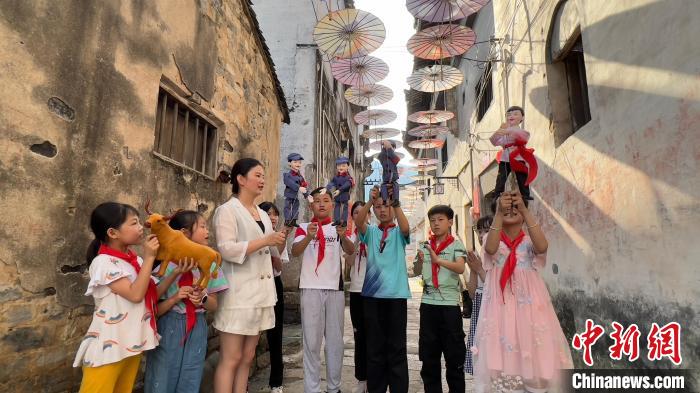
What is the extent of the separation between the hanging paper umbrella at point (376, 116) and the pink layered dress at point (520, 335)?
8102 millimetres

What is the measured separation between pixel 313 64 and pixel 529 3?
4865 millimetres

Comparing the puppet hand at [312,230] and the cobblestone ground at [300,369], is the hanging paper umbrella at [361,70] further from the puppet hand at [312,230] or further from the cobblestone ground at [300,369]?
the puppet hand at [312,230]

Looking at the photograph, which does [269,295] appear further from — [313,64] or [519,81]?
[313,64]

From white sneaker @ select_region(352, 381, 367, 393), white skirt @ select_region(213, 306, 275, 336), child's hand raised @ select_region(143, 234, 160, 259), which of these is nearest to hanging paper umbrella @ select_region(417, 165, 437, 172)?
white sneaker @ select_region(352, 381, 367, 393)

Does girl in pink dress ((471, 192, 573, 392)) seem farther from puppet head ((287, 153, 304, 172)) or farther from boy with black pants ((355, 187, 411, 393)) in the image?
puppet head ((287, 153, 304, 172))

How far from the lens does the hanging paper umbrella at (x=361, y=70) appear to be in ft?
25.3

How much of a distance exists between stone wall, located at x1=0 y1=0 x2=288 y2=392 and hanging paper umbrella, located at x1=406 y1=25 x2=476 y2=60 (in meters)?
4.46

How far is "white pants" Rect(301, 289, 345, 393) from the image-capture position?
316cm

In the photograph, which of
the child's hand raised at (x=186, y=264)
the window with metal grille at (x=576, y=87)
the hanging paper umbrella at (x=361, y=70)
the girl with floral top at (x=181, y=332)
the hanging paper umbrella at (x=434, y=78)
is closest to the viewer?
the child's hand raised at (x=186, y=264)

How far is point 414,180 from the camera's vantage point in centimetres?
1941

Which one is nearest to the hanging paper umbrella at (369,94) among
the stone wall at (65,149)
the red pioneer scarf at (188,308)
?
the stone wall at (65,149)

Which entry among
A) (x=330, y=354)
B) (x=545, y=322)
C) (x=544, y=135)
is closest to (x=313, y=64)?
(x=544, y=135)

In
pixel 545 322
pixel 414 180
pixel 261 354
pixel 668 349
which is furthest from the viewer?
pixel 414 180

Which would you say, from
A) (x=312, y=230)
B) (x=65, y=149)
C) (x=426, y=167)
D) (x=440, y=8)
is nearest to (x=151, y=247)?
(x=65, y=149)
